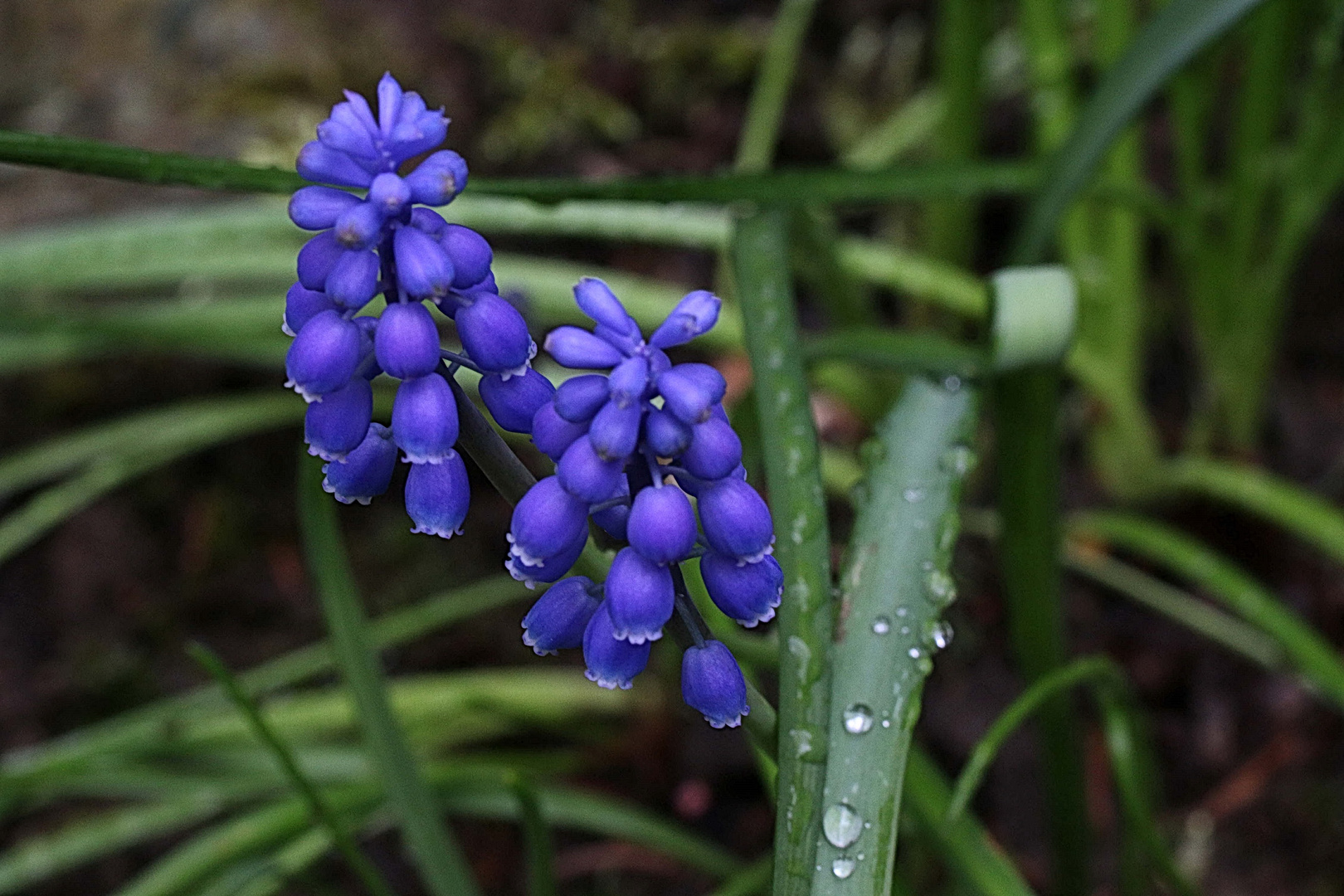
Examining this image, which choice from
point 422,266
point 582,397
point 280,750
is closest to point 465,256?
point 422,266

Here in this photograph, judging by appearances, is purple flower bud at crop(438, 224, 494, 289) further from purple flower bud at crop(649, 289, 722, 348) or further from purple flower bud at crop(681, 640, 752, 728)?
purple flower bud at crop(681, 640, 752, 728)

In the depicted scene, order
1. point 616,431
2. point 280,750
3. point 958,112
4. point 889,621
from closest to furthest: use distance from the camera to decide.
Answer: point 616,431 → point 889,621 → point 280,750 → point 958,112

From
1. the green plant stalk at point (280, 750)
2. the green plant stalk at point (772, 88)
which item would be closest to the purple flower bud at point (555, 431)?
the green plant stalk at point (280, 750)

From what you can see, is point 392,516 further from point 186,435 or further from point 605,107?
point 605,107

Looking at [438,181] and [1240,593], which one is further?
[1240,593]

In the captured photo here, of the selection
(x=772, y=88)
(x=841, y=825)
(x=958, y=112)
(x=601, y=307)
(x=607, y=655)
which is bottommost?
(x=841, y=825)

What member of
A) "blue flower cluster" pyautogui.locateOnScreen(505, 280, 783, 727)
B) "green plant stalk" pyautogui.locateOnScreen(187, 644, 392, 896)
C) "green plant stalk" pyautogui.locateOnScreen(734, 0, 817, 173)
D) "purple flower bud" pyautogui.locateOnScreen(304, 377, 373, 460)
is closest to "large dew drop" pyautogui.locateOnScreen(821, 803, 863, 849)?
"blue flower cluster" pyautogui.locateOnScreen(505, 280, 783, 727)

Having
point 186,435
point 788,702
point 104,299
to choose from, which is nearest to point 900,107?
point 186,435

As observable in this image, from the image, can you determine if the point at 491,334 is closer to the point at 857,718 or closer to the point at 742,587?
the point at 742,587
